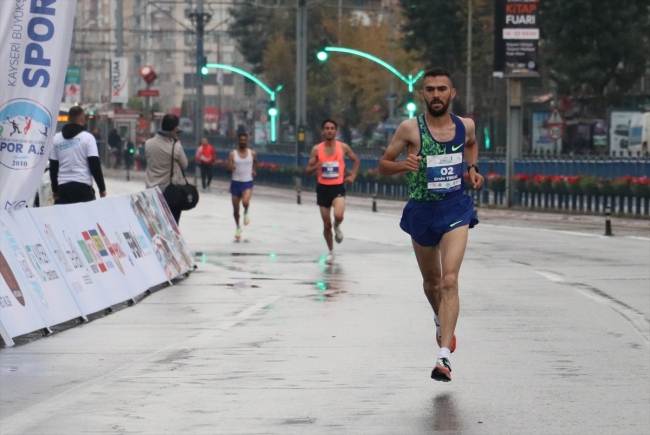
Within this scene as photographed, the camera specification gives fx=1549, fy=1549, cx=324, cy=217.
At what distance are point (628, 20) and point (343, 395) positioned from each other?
187 feet

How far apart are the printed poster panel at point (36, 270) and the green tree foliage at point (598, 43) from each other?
53157 millimetres

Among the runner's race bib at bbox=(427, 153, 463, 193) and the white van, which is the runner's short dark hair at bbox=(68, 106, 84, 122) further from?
the white van

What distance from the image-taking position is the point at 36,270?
39.7 ft

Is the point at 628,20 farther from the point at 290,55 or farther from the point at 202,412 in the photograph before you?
the point at 202,412

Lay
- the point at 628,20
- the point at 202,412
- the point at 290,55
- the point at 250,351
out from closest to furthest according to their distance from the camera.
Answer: the point at 202,412 → the point at 250,351 → the point at 628,20 → the point at 290,55

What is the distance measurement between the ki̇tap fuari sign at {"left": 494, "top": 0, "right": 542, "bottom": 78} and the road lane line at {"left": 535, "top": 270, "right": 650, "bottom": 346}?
21653mm

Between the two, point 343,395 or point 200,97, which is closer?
point 343,395

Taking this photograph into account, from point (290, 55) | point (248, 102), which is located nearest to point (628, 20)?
point (290, 55)

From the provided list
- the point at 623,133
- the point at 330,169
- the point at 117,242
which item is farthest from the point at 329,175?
the point at 623,133

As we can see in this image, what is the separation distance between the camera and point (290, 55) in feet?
349

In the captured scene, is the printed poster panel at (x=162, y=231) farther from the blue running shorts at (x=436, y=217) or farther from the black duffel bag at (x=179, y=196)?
the blue running shorts at (x=436, y=217)

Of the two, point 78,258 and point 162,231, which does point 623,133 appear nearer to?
point 162,231

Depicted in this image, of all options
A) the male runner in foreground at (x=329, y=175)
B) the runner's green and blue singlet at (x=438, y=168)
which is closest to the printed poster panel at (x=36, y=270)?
the runner's green and blue singlet at (x=438, y=168)

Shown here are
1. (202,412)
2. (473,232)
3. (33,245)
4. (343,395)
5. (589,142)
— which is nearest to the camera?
(202,412)
